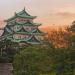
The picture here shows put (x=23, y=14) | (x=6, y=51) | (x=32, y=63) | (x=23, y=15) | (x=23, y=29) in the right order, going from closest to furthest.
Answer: (x=32, y=63) < (x=6, y=51) < (x=23, y=29) < (x=23, y=15) < (x=23, y=14)

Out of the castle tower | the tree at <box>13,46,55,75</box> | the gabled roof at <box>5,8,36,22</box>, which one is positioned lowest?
the tree at <box>13,46,55,75</box>

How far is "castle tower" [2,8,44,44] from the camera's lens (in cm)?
5530

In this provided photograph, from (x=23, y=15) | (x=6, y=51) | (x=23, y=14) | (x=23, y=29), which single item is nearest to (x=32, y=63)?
(x=6, y=51)

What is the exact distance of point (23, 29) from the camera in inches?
2288

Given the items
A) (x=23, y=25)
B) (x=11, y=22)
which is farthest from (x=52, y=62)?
(x=11, y=22)

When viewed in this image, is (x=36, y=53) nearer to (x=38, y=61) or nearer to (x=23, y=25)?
(x=38, y=61)

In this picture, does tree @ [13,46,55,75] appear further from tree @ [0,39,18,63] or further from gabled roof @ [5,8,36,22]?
gabled roof @ [5,8,36,22]

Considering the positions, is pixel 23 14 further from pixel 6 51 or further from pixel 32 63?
pixel 32 63

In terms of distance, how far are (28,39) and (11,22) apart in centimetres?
918

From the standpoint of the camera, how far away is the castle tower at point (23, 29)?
181 feet

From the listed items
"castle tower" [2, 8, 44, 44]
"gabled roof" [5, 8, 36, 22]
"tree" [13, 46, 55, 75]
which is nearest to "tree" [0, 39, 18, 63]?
"castle tower" [2, 8, 44, 44]

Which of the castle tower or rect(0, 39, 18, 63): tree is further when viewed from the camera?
the castle tower

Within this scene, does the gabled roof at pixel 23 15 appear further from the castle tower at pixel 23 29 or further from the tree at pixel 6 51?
the tree at pixel 6 51

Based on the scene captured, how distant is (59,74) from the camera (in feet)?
72.2
